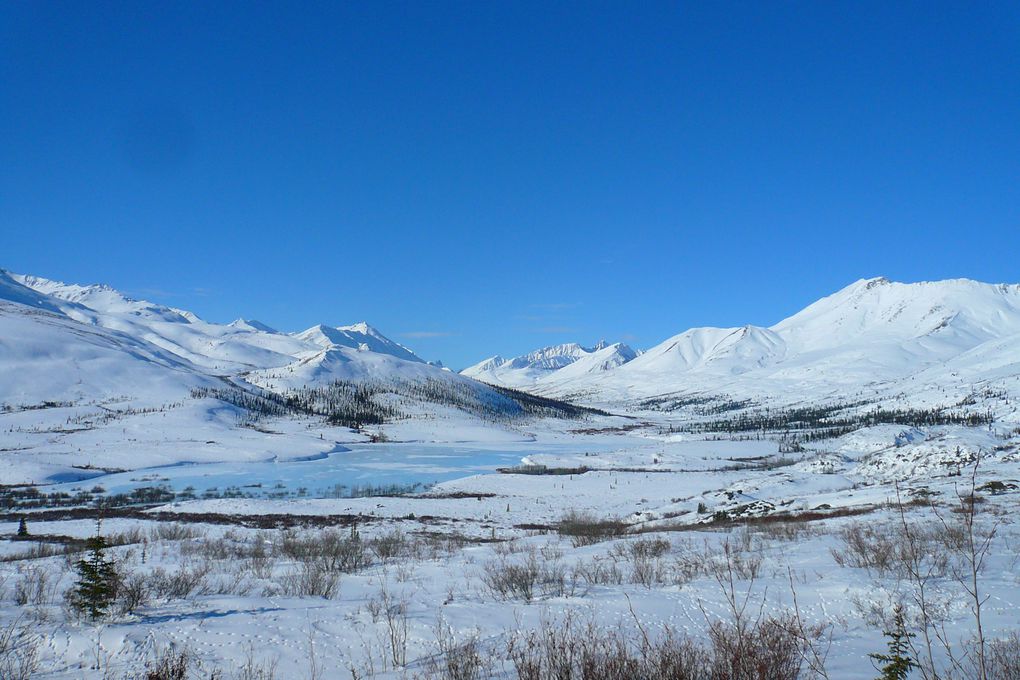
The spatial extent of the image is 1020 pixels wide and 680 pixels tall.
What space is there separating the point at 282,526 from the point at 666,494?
28896mm

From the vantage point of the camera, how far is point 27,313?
175 metres

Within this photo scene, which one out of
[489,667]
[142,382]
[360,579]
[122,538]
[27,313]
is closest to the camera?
[489,667]

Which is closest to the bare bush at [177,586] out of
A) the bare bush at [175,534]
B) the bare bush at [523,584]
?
the bare bush at [523,584]

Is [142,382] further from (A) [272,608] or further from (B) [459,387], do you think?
(A) [272,608]

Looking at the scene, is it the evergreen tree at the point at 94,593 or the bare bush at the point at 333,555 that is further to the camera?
the bare bush at the point at 333,555

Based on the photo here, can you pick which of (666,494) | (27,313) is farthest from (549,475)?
(27,313)

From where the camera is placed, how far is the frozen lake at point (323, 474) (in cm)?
5050

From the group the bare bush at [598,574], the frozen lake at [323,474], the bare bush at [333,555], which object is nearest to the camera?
the bare bush at [598,574]

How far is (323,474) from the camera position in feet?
205

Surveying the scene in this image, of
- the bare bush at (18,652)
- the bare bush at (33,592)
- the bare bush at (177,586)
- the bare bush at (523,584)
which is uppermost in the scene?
the bare bush at (18,652)

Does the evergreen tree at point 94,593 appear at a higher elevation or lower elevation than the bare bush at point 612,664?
higher

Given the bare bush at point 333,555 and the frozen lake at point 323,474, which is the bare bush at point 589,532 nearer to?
the bare bush at point 333,555

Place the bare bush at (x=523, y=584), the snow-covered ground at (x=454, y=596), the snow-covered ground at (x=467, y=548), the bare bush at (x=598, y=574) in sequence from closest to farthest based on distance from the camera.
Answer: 1. the snow-covered ground at (x=454, y=596)
2. the snow-covered ground at (x=467, y=548)
3. the bare bush at (x=523, y=584)
4. the bare bush at (x=598, y=574)

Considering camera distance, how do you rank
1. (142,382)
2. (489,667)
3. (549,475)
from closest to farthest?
(489,667) < (549,475) < (142,382)
